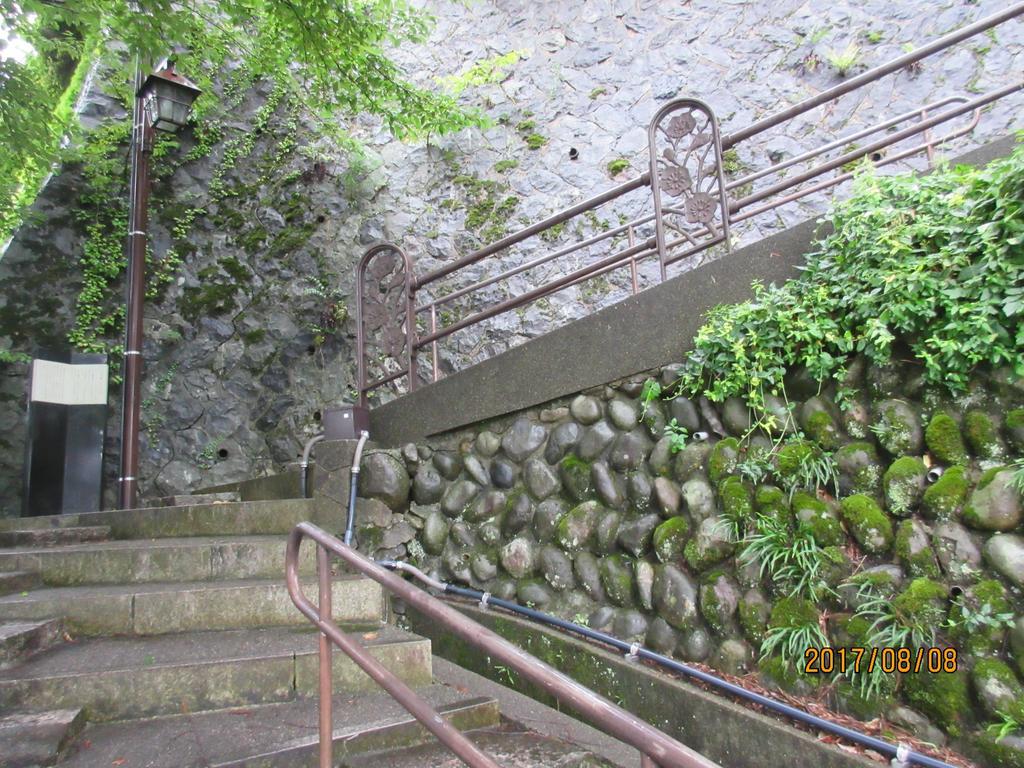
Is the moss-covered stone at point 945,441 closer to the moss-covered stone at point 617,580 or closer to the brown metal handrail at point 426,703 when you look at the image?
the moss-covered stone at point 617,580

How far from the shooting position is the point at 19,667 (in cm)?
227

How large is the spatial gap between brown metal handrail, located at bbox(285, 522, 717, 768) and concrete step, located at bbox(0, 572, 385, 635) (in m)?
0.94

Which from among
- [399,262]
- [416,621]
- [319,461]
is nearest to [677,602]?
[416,621]

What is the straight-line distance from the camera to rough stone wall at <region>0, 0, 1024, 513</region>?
21.2 feet

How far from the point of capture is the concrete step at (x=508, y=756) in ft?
6.67

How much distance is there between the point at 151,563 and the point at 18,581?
0.56 meters

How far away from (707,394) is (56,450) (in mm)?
5481

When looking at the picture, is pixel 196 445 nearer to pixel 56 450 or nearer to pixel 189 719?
pixel 56 450

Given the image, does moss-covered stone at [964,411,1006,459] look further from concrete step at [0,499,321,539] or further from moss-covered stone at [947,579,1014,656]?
concrete step at [0,499,321,539]

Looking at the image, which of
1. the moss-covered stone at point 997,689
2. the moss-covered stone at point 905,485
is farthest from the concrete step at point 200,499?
the moss-covered stone at point 997,689

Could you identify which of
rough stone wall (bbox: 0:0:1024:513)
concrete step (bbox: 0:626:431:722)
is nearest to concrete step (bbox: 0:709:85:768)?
concrete step (bbox: 0:626:431:722)

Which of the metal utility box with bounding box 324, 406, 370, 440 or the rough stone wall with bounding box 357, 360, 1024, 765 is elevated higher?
the metal utility box with bounding box 324, 406, 370, 440

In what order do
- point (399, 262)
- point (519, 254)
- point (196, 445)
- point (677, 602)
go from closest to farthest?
point (677, 602)
point (399, 262)
point (196, 445)
point (519, 254)

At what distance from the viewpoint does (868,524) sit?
2359 millimetres
